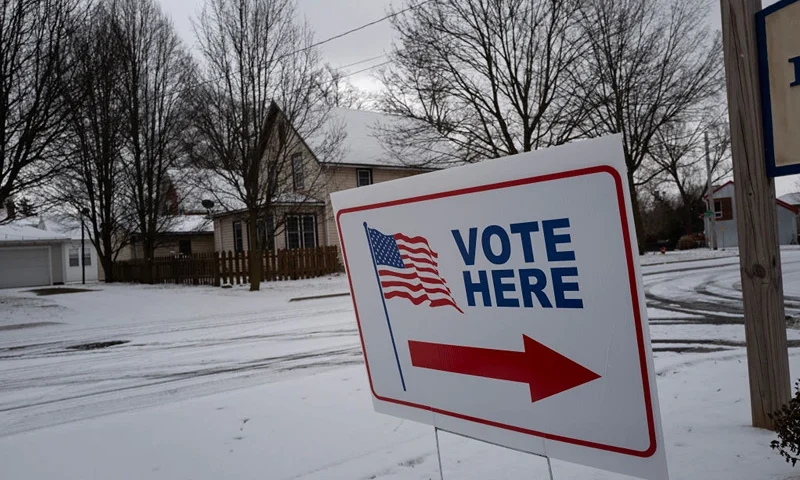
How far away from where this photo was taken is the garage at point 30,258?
1522 inches

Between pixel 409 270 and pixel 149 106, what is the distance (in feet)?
106

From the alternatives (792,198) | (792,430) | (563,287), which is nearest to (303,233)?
(792,430)

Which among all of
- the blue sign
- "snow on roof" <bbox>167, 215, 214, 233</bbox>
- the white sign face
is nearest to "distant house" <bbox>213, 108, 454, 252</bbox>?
"snow on roof" <bbox>167, 215, 214, 233</bbox>

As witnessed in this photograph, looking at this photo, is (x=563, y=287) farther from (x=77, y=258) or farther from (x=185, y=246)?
(x=77, y=258)

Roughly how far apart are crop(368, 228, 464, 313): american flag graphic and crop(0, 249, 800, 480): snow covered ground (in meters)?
1.39

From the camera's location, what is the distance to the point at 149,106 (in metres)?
31.0

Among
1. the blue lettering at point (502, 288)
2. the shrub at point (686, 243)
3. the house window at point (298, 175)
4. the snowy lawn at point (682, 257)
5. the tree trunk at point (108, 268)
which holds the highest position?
the house window at point (298, 175)

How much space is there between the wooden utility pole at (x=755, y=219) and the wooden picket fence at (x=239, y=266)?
73.8ft

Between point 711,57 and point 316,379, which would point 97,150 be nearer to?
point 316,379

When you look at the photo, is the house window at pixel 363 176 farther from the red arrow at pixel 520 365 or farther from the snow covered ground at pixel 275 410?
→ the red arrow at pixel 520 365

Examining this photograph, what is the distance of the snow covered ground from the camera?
357 cm

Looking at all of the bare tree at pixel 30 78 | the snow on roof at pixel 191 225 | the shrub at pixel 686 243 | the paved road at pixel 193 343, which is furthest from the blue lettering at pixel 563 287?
the shrub at pixel 686 243

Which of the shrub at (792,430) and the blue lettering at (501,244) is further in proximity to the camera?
the shrub at (792,430)

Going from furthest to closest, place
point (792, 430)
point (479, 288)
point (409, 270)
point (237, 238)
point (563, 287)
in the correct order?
point (237, 238), point (792, 430), point (409, 270), point (479, 288), point (563, 287)
